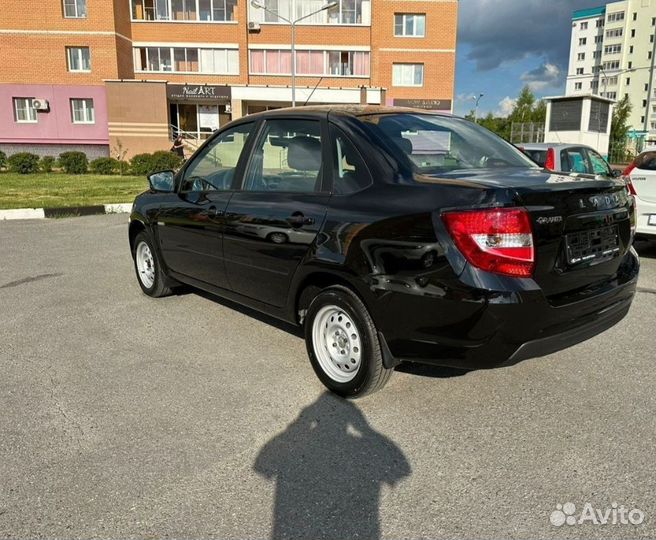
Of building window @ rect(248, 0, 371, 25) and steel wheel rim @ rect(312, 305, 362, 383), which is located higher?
building window @ rect(248, 0, 371, 25)

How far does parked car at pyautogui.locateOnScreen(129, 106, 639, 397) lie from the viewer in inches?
108

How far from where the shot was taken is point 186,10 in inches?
1549

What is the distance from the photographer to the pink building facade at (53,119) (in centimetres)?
3453

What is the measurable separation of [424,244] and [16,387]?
280cm

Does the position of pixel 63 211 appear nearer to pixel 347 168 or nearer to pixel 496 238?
pixel 347 168

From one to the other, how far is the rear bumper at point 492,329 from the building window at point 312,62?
39.1 metres

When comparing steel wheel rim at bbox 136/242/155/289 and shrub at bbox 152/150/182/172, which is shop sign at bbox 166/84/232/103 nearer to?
shrub at bbox 152/150/182/172

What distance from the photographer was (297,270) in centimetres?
356

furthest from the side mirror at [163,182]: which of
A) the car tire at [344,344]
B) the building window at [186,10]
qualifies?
the building window at [186,10]

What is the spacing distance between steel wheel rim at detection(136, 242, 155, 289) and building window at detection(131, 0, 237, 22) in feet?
124

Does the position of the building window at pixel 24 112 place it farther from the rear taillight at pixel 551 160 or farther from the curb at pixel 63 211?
the rear taillight at pixel 551 160

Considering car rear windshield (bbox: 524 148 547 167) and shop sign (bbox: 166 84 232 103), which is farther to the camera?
shop sign (bbox: 166 84 232 103)

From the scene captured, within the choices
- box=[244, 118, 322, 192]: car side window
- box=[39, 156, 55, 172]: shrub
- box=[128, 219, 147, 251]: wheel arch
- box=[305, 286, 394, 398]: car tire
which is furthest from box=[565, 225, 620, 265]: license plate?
box=[39, 156, 55, 172]: shrub

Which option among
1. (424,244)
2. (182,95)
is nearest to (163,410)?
(424,244)
